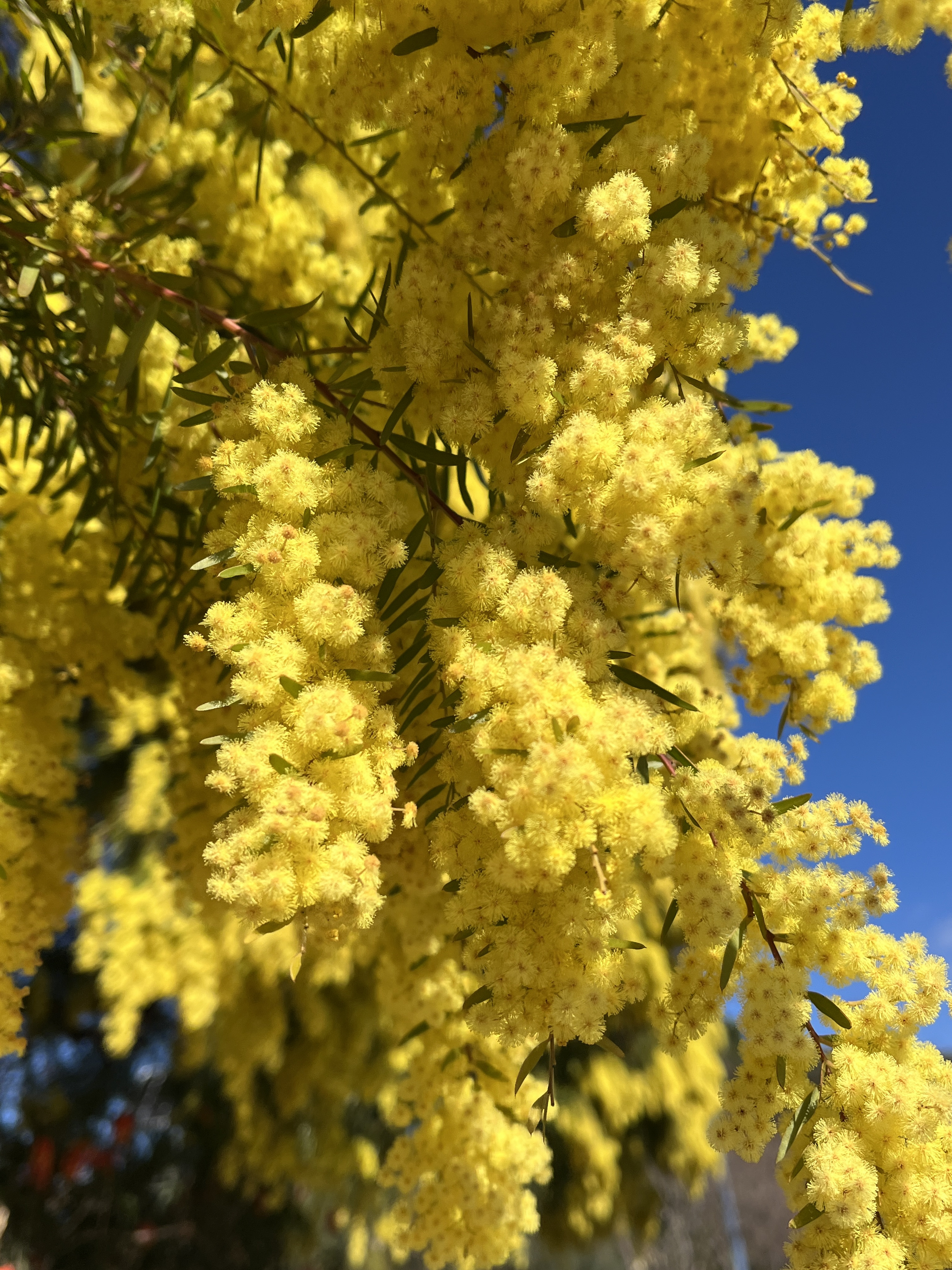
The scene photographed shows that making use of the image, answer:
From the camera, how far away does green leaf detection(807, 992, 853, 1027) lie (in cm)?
120

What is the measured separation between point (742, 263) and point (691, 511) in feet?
1.69

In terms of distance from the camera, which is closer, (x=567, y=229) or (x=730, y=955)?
(x=730, y=955)

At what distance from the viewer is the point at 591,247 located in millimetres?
1260

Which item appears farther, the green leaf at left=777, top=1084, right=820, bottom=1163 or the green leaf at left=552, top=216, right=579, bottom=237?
the green leaf at left=552, top=216, right=579, bottom=237

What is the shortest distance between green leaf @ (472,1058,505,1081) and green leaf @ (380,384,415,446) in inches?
58.6

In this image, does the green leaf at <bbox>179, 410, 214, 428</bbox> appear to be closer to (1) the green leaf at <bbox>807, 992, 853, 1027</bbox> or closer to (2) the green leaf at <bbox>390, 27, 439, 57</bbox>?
(2) the green leaf at <bbox>390, 27, 439, 57</bbox>

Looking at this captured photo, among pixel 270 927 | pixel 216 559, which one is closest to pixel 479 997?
pixel 270 927

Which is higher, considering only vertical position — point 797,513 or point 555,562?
point 797,513

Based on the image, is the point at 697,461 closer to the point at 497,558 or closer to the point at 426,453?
the point at 497,558

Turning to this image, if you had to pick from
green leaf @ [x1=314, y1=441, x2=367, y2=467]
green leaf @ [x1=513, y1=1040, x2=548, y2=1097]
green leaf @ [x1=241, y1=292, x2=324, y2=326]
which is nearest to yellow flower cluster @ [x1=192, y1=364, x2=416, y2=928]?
green leaf @ [x1=314, y1=441, x2=367, y2=467]

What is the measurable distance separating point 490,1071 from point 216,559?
142 centimetres

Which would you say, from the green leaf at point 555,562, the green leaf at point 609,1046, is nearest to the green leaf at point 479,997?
the green leaf at point 609,1046

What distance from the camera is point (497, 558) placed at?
3.99 feet

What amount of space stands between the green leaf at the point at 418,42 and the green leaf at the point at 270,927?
1301mm
